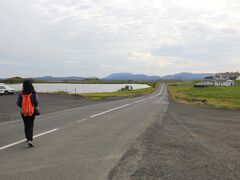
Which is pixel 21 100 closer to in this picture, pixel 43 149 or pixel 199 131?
pixel 43 149

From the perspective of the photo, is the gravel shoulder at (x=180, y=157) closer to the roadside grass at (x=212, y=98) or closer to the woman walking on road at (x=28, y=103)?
the woman walking on road at (x=28, y=103)

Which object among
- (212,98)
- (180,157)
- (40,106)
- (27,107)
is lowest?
(212,98)

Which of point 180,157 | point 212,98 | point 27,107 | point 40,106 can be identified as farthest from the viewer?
point 212,98

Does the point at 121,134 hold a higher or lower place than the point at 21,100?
lower

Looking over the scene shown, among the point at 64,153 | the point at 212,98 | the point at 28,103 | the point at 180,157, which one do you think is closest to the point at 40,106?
the point at 28,103

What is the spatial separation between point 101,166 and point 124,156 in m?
1.24

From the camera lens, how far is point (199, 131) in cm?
1452

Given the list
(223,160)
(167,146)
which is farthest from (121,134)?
(223,160)

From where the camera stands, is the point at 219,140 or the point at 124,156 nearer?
the point at 124,156

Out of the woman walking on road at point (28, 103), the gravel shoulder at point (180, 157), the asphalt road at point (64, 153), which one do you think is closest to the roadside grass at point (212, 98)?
the gravel shoulder at point (180, 157)

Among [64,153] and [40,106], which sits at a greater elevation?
[64,153]

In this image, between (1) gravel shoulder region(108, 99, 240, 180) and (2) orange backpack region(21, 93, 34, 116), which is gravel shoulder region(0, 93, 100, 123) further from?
(1) gravel shoulder region(108, 99, 240, 180)

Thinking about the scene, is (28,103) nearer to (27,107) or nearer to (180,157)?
(27,107)

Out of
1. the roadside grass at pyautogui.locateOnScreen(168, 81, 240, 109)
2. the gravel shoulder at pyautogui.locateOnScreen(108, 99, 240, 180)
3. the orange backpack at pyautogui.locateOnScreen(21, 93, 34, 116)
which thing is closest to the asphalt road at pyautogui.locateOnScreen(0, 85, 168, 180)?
the gravel shoulder at pyautogui.locateOnScreen(108, 99, 240, 180)
